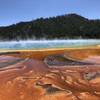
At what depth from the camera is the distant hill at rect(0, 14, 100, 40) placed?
45.6 ft

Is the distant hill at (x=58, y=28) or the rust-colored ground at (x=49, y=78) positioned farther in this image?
the distant hill at (x=58, y=28)

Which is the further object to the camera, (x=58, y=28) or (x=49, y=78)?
(x=58, y=28)

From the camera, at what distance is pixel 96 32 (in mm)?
17109

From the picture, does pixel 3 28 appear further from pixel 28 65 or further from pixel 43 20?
pixel 28 65

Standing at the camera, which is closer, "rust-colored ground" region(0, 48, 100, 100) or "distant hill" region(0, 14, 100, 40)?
"rust-colored ground" region(0, 48, 100, 100)

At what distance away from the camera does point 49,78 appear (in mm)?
1713

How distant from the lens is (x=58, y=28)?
16.2m

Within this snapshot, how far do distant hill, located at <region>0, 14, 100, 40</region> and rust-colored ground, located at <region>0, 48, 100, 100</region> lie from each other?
11001 mm

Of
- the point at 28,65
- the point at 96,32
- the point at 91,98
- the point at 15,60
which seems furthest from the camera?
the point at 96,32

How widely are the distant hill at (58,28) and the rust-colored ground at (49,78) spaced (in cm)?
1100

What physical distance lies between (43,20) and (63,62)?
13578mm

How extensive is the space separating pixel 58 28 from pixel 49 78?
14.6 metres

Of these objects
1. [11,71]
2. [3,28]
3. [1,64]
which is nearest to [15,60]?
[1,64]

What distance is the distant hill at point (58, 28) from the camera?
13.9 meters
